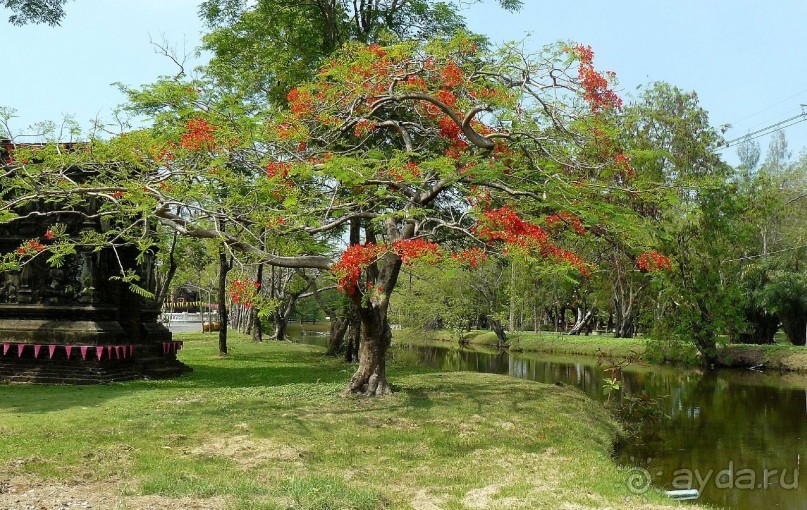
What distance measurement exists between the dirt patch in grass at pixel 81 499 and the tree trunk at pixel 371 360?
6133 mm

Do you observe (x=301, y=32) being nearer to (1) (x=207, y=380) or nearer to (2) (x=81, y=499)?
(1) (x=207, y=380)

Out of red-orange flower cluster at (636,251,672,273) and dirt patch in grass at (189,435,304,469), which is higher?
red-orange flower cluster at (636,251,672,273)

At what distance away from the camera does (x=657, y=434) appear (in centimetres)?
1307

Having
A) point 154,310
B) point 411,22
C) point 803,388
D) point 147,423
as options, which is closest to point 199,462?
point 147,423

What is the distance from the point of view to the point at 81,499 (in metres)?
6.36

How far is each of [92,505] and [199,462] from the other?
1.74 metres

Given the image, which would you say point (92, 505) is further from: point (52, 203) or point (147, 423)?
point (52, 203)

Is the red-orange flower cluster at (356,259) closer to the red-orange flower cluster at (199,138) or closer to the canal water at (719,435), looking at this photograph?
the red-orange flower cluster at (199,138)

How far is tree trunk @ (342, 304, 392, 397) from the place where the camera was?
1254 cm

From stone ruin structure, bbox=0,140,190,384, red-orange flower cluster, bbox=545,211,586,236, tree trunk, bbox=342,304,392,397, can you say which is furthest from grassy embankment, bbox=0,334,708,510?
red-orange flower cluster, bbox=545,211,586,236

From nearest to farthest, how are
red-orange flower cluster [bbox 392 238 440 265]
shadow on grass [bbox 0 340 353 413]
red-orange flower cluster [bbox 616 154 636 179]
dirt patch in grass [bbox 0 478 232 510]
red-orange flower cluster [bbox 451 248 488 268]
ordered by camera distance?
1. dirt patch in grass [bbox 0 478 232 510]
2. red-orange flower cluster [bbox 392 238 440 265]
3. red-orange flower cluster [bbox 451 248 488 268]
4. red-orange flower cluster [bbox 616 154 636 179]
5. shadow on grass [bbox 0 340 353 413]

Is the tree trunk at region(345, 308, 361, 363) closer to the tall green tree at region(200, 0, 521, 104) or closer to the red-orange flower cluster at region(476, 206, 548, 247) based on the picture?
the tall green tree at region(200, 0, 521, 104)

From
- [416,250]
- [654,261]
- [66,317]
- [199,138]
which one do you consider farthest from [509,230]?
[66,317]

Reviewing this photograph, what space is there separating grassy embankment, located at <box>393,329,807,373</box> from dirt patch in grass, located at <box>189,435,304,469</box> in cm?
2022
